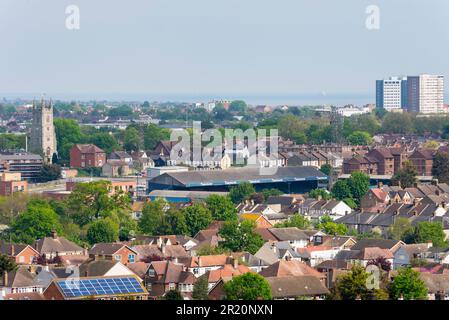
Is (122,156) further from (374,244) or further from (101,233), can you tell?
(374,244)

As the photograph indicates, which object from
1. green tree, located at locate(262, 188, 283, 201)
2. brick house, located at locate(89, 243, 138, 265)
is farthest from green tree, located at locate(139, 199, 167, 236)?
green tree, located at locate(262, 188, 283, 201)

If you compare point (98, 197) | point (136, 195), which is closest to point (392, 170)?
point (136, 195)

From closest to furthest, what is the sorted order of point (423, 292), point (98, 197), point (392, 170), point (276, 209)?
point (423, 292)
point (98, 197)
point (276, 209)
point (392, 170)

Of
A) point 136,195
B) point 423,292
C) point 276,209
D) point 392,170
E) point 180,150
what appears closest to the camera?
point 423,292

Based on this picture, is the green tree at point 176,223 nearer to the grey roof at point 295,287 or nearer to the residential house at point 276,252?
the residential house at point 276,252

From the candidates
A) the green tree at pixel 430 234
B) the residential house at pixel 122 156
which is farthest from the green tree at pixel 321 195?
the residential house at pixel 122 156

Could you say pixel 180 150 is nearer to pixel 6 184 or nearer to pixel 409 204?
pixel 6 184
